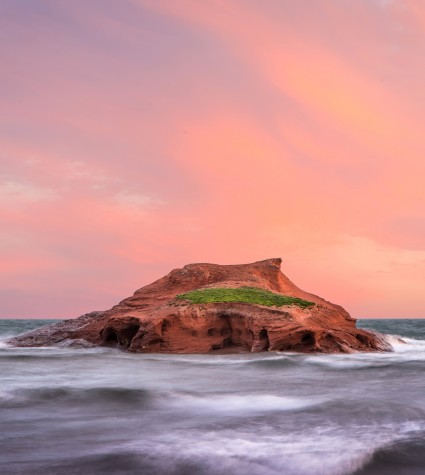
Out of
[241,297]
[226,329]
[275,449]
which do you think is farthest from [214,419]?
[241,297]

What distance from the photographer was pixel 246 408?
40.6ft

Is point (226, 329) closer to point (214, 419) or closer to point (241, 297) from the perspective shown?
point (241, 297)

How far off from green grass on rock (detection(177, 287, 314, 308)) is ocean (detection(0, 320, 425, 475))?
6.07 m

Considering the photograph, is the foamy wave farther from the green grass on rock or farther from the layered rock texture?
the green grass on rock

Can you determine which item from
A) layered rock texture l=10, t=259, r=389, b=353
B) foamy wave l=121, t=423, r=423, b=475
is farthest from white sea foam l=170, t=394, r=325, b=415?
layered rock texture l=10, t=259, r=389, b=353

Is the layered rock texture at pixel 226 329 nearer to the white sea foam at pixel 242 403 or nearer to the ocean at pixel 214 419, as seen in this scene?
the ocean at pixel 214 419

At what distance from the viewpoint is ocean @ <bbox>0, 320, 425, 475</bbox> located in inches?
309

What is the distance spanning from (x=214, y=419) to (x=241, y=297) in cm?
1628

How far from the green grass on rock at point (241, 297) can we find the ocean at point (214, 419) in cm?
607

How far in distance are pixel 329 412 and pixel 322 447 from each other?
298 centimetres

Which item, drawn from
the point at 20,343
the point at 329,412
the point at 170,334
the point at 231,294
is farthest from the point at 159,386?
the point at 20,343

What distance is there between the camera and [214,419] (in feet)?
36.9

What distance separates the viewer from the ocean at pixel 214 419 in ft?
25.7

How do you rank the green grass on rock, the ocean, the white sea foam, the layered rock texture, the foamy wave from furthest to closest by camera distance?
the green grass on rock → the layered rock texture → the white sea foam → the ocean → the foamy wave
